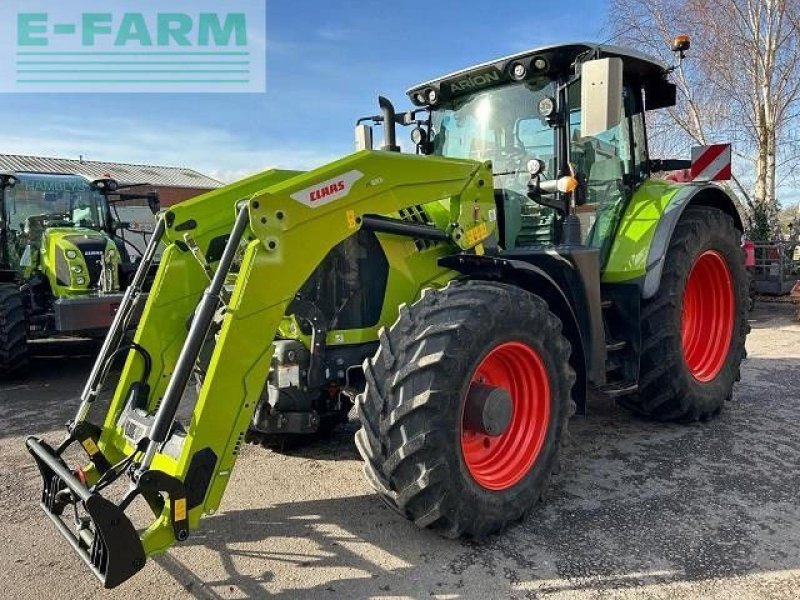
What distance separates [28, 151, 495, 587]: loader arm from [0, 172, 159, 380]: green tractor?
377 centimetres

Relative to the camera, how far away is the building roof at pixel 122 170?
25984mm

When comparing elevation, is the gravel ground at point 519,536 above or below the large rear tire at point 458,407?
below

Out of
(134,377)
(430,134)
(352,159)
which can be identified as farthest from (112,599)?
(430,134)

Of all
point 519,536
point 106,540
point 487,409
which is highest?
point 487,409

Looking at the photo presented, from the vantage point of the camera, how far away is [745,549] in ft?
9.41

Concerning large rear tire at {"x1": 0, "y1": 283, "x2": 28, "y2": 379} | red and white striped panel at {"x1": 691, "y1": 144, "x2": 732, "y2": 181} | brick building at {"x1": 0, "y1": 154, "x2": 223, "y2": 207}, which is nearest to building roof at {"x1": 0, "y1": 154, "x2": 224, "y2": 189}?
brick building at {"x1": 0, "y1": 154, "x2": 223, "y2": 207}

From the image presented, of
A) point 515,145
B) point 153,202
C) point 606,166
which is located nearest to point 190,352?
point 515,145

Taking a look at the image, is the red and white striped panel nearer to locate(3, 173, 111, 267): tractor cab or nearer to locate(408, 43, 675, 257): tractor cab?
locate(408, 43, 675, 257): tractor cab

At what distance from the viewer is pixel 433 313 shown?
9.41 feet

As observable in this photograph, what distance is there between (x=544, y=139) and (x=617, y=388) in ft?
5.30

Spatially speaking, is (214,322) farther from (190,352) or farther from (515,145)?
(515,145)

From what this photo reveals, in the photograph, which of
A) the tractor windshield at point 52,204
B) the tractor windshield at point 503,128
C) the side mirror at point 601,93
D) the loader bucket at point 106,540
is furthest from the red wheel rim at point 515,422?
the tractor windshield at point 52,204

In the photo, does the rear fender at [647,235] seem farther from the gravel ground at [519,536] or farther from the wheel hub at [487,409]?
the wheel hub at [487,409]

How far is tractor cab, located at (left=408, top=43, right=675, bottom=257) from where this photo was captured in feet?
12.7
